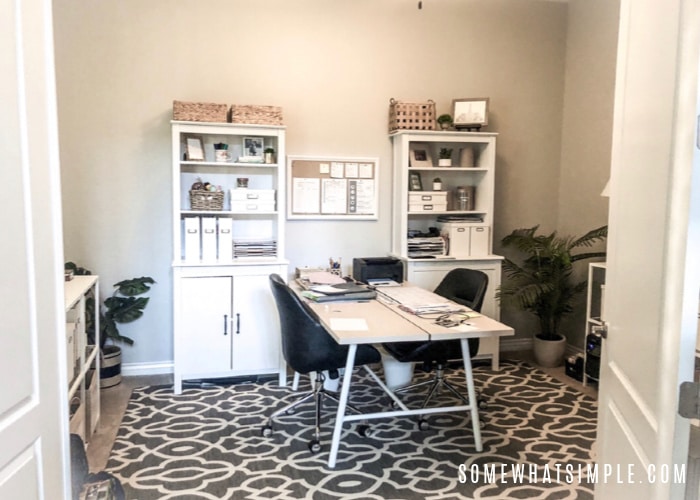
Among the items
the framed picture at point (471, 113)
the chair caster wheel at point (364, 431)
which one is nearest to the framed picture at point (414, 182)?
the framed picture at point (471, 113)

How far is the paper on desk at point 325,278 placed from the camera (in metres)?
3.90

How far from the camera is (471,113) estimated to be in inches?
180

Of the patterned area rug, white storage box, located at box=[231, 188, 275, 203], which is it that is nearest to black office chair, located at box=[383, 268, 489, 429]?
the patterned area rug

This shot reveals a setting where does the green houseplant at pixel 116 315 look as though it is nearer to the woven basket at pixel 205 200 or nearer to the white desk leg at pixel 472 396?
the woven basket at pixel 205 200

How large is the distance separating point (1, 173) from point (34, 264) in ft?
0.81

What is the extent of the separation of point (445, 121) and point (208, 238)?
2.15 metres

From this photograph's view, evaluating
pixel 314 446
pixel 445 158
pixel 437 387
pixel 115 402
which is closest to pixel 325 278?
pixel 437 387

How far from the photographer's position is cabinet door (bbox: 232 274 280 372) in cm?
405

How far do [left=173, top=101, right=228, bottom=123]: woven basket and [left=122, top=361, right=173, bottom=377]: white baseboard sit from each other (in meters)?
1.94

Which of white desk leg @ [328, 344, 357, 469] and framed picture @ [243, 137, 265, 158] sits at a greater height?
framed picture @ [243, 137, 265, 158]

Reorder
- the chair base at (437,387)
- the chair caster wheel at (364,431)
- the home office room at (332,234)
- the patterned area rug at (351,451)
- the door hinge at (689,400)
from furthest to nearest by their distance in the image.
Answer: the chair base at (437,387) < the chair caster wheel at (364,431) < the home office room at (332,234) < the patterned area rug at (351,451) < the door hinge at (689,400)

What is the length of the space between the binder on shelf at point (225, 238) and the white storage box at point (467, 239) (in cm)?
178

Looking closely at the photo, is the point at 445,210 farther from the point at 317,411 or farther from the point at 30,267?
the point at 30,267

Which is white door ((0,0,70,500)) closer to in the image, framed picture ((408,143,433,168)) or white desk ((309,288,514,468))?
white desk ((309,288,514,468))
